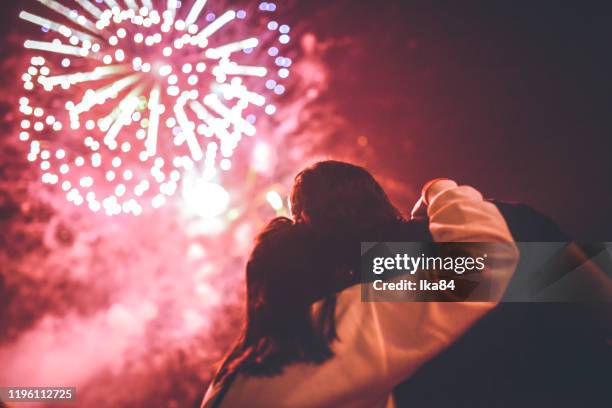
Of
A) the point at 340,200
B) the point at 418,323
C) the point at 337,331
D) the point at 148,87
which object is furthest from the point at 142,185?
the point at 418,323

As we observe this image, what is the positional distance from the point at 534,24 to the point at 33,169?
3336 mm

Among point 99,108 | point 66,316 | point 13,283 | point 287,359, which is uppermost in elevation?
point 99,108

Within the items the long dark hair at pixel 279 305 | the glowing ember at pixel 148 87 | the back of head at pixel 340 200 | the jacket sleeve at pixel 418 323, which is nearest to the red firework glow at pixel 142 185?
the glowing ember at pixel 148 87

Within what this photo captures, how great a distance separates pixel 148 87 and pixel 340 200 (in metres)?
2.00

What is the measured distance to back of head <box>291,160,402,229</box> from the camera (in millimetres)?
1121

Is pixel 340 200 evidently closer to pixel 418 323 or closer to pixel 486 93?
pixel 418 323

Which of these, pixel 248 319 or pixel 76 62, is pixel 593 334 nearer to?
pixel 248 319

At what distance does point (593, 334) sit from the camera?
1.02 m

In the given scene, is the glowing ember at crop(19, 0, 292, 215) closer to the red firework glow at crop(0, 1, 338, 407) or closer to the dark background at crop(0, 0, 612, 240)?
the red firework glow at crop(0, 1, 338, 407)

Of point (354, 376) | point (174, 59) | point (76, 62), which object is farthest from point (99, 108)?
point (354, 376)

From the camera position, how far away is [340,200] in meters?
1.13

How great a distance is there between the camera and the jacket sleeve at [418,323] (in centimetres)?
87

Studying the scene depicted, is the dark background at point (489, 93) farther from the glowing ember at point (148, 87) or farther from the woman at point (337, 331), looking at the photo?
the woman at point (337, 331)

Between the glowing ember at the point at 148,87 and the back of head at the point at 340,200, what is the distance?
160 centimetres
